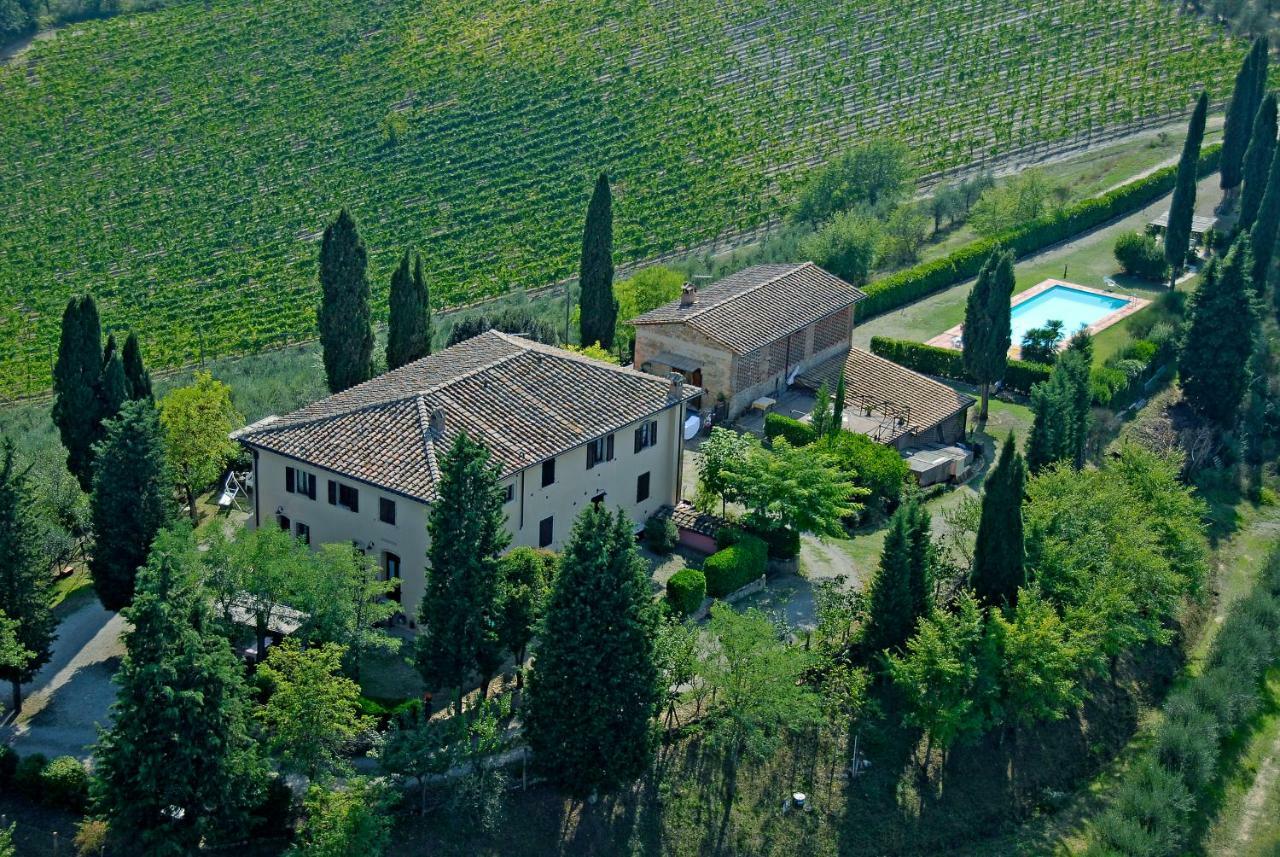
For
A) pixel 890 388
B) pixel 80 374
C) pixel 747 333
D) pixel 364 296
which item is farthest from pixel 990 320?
pixel 80 374

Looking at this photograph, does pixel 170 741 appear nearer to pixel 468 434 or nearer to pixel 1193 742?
pixel 468 434

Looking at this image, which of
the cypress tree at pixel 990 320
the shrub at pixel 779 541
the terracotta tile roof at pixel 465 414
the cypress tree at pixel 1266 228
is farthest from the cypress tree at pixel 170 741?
the cypress tree at pixel 1266 228

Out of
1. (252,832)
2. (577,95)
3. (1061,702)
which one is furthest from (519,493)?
(577,95)

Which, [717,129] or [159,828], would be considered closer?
[159,828]

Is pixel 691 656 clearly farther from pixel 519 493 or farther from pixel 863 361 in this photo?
pixel 863 361

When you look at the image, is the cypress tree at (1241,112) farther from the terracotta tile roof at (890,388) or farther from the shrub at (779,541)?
the shrub at (779,541)
